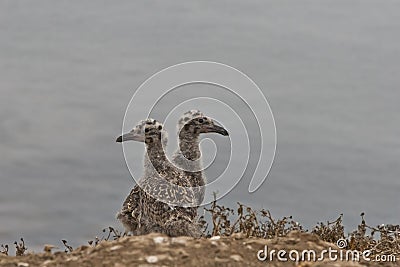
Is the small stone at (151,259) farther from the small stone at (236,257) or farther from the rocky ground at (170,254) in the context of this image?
the small stone at (236,257)

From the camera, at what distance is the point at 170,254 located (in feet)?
22.8

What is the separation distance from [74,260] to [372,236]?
17.5 feet

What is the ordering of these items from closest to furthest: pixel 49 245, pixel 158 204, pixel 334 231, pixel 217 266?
pixel 217 266
pixel 49 245
pixel 158 204
pixel 334 231

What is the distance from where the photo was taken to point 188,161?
11.5m

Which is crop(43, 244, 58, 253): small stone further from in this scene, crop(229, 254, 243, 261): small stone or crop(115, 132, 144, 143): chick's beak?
crop(115, 132, 144, 143): chick's beak

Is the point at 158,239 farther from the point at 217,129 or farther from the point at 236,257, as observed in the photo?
the point at 217,129

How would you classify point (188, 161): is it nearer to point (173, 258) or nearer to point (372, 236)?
point (372, 236)

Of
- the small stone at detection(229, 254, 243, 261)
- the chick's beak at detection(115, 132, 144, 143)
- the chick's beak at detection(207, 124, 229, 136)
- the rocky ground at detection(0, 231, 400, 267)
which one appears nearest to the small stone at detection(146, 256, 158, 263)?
the rocky ground at detection(0, 231, 400, 267)

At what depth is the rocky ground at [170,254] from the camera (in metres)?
6.86

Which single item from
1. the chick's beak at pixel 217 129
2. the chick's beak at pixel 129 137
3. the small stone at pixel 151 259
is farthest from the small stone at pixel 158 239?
the chick's beak at pixel 217 129

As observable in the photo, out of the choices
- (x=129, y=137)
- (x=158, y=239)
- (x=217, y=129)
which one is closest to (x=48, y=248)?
(x=158, y=239)

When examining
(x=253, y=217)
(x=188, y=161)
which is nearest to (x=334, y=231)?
(x=253, y=217)

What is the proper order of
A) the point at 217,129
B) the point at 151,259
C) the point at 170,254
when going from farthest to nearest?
the point at 217,129 → the point at 170,254 → the point at 151,259

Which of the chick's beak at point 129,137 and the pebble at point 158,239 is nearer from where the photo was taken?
the pebble at point 158,239
